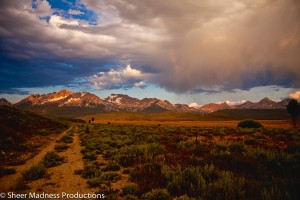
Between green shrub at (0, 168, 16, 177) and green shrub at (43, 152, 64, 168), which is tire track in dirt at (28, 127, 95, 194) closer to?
green shrub at (43, 152, 64, 168)

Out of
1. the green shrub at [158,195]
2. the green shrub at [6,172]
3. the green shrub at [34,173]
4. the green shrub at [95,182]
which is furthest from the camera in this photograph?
the green shrub at [6,172]

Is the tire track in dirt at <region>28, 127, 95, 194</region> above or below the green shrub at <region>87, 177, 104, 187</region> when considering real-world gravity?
below

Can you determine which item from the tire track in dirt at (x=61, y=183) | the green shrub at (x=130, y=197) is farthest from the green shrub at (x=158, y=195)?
the tire track in dirt at (x=61, y=183)

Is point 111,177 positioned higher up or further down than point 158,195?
further down

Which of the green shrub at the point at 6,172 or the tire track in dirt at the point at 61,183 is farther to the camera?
the green shrub at the point at 6,172

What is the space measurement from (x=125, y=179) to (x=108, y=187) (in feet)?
4.98

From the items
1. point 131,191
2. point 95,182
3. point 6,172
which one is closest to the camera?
point 131,191

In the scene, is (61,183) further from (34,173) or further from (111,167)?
(111,167)

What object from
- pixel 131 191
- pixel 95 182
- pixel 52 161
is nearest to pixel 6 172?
pixel 52 161

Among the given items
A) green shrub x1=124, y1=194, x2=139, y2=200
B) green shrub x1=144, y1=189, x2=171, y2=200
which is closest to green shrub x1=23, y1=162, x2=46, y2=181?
green shrub x1=124, y1=194, x2=139, y2=200

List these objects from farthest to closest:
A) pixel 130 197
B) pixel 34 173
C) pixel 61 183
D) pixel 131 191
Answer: pixel 34 173, pixel 61 183, pixel 131 191, pixel 130 197

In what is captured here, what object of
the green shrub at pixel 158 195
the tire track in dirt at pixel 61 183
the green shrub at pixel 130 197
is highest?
the green shrub at pixel 158 195

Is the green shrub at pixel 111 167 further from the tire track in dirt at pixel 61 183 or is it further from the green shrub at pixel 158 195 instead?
the green shrub at pixel 158 195

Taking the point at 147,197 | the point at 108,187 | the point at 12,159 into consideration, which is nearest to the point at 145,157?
the point at 108,187
